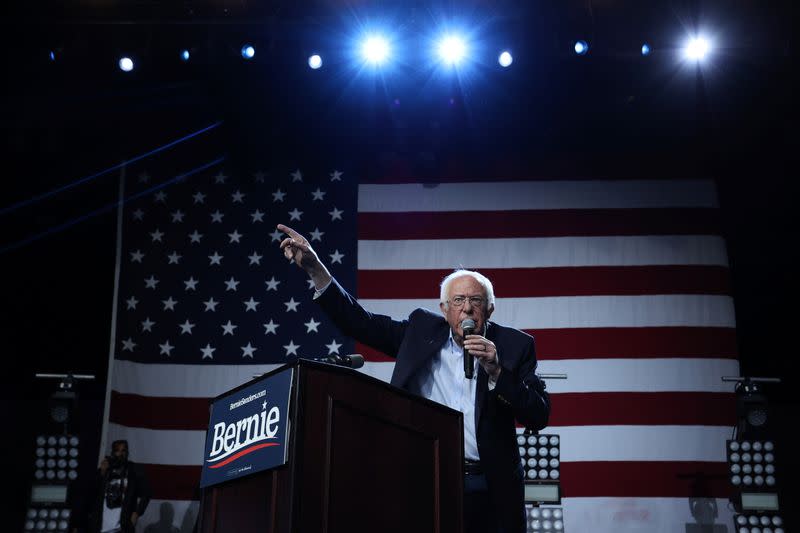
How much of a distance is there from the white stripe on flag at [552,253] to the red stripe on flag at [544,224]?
6 cm

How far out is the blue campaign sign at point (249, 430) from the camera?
1987 mm

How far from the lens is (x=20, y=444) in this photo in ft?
24.7

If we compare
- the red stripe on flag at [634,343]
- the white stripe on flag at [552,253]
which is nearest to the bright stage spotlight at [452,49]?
the white stripe on flag at [552,253]

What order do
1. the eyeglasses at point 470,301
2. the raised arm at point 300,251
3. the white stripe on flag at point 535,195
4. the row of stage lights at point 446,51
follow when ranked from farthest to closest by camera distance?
the white stripe on flag at point 535,195, the row of stage lights at point 446,51, the eyeglasses at point 470,301, the raised arm at point 300,251

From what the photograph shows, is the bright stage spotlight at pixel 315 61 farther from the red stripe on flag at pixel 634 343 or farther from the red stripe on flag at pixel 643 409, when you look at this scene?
the red stripe on flag at pixel 643 409

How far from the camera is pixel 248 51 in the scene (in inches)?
244

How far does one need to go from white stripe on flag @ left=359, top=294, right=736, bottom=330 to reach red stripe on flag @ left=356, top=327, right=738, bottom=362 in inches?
2.0

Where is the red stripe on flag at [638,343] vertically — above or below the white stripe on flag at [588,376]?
above

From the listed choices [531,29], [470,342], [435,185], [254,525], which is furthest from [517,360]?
[435,185]

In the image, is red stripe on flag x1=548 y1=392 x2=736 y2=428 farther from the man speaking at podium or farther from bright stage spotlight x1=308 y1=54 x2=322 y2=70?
the man speaking at podium

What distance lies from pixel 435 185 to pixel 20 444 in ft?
14.5

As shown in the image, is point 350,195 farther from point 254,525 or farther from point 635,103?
point 254,525

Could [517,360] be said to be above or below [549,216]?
below

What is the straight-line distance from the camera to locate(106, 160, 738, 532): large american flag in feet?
20.6
